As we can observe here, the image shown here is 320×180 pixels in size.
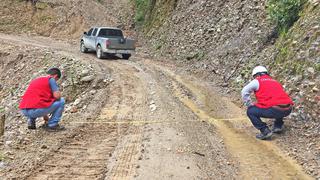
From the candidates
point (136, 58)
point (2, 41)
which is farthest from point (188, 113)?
point (2, 41)

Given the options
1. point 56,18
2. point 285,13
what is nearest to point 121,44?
point 285,13

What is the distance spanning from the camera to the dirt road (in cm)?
691

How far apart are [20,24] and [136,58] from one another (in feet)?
44.1

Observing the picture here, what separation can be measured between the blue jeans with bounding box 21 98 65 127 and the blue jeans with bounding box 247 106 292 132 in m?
4.17

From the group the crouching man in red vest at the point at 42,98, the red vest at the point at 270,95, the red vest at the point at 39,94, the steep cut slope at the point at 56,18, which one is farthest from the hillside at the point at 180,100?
the steep cut slope at the point at 56,18

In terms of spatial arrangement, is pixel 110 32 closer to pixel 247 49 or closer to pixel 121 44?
pixel 121 44

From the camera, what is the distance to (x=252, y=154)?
802 cm

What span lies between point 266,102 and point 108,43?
45.1 ft

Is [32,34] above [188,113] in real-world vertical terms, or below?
below

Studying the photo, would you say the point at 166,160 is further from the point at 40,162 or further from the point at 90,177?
the point at 40,162

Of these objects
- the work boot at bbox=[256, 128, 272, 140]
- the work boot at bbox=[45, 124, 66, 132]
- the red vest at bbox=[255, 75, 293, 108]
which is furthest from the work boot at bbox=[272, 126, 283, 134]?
the work boot at bbox=[45, 124, 66, 132]

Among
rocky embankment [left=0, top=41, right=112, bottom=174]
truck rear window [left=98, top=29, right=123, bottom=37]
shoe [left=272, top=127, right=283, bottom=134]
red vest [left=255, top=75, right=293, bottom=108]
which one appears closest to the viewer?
rocky embankment [left=0, top=41, right=112, bottom=174]

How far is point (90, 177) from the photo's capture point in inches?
259

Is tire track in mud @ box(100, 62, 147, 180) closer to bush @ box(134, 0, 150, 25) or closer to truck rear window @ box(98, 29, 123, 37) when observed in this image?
truck rear window @ box(98, 29, 123, 37)
